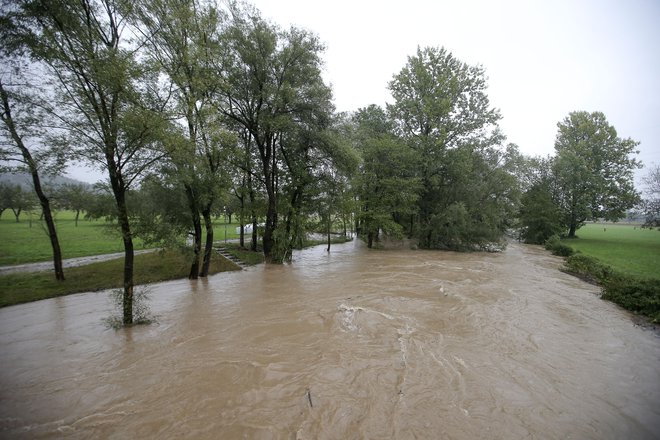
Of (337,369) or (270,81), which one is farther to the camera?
(270,81)

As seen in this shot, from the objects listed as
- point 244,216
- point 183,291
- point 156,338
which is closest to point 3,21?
point 156,338

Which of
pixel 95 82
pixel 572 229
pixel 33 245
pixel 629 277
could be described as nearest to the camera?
pixel 95 82

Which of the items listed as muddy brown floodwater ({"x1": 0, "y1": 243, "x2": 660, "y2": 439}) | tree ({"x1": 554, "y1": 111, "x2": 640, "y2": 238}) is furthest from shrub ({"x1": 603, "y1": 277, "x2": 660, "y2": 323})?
tree ({"x1": 554, "y1": 111, "x2": 640, "y2": 238})

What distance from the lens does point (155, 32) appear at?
10.1 m

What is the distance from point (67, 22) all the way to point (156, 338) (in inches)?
370

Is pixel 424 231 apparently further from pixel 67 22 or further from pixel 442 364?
pixel 67 22

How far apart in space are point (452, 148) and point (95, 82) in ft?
84.7

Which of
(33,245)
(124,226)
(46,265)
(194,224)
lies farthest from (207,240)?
(33,245)

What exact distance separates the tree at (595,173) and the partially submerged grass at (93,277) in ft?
133

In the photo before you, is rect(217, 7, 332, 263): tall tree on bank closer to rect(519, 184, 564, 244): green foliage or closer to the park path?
the park path

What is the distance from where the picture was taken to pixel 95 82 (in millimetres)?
6820

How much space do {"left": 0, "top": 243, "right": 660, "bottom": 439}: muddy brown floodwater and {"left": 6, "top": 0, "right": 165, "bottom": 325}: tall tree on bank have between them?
3.16 meters

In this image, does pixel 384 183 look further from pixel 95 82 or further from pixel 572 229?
pixel 572 229

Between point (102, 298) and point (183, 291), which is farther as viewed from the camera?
point (183, 291)
